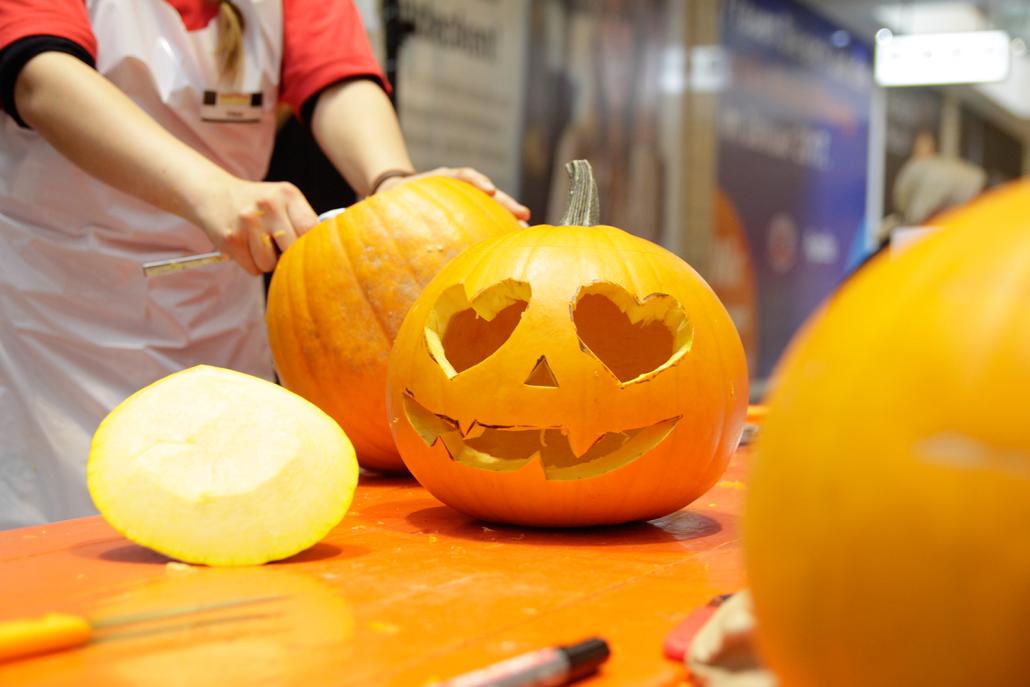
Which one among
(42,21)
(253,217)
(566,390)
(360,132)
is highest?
(42,21)

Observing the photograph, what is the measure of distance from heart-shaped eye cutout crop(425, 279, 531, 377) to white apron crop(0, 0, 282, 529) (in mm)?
880

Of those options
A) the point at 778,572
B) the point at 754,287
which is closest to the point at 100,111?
the point at 778,572

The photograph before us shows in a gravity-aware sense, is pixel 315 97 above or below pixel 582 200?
above

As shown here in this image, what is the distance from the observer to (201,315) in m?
1.92

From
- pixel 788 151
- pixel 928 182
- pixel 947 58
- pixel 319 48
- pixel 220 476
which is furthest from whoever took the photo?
pixel 928 182

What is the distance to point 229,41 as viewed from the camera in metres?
1.79

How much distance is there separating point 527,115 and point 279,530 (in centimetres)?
389

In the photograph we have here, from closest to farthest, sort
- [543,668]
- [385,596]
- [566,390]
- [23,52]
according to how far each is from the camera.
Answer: [543,668] < [385,596] < [566,390] < [23,52]

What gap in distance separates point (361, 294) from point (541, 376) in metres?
0.40

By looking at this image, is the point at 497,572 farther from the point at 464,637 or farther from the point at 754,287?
the point at 754,287

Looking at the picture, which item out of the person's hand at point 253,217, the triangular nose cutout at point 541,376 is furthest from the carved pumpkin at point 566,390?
the person's hand at point 253,217

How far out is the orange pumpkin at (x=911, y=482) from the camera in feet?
1.33

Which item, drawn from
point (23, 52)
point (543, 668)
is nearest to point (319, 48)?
point (23, 52)

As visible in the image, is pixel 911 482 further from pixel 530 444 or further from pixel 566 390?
pixel 530 444
